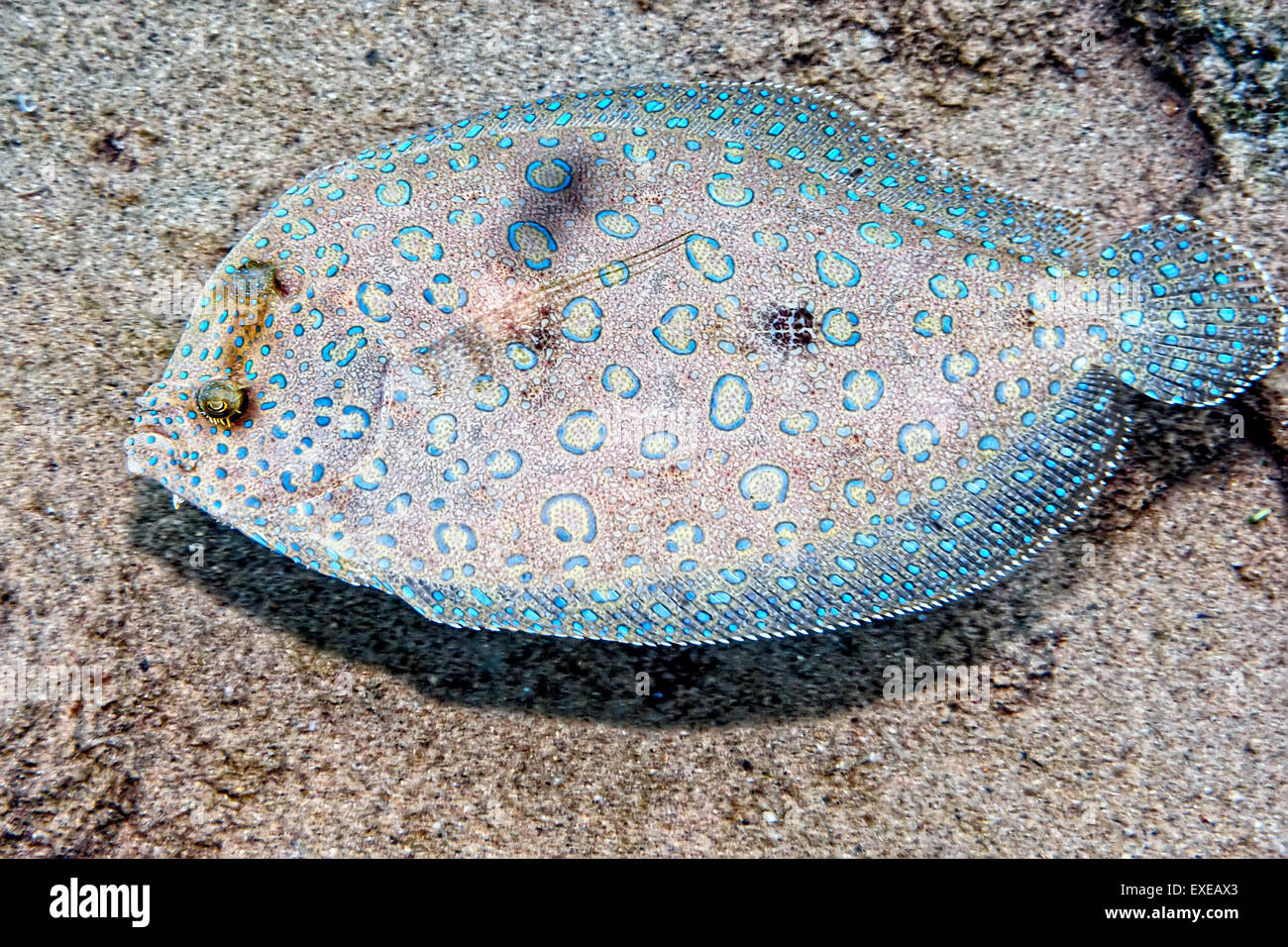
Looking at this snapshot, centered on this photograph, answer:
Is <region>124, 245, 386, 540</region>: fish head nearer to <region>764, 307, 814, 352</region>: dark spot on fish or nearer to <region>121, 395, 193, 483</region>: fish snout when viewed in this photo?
<region>121, 395, 193, 483</region>: fish snout

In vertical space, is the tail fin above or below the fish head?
above

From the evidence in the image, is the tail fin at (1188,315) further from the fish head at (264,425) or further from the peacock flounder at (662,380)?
the fish head at (264,425)

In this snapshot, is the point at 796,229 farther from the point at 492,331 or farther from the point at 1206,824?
the point at 1206,824

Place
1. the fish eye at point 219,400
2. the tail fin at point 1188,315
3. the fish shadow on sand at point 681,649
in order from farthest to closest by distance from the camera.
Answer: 1. the fish shadow on sand at point 681,649
2. the tail fin at point 1188,315
3. the fish eye at point 219,400

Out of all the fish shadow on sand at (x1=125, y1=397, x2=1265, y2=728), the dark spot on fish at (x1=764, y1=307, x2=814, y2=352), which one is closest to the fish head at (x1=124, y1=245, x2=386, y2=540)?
the fish shadow on sand at (x1=125, y1=397, x2=1265, y2=728)

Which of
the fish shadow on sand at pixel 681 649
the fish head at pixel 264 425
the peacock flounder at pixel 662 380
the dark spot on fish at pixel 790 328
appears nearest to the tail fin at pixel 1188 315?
the peacock flounder at pixel 662 380
